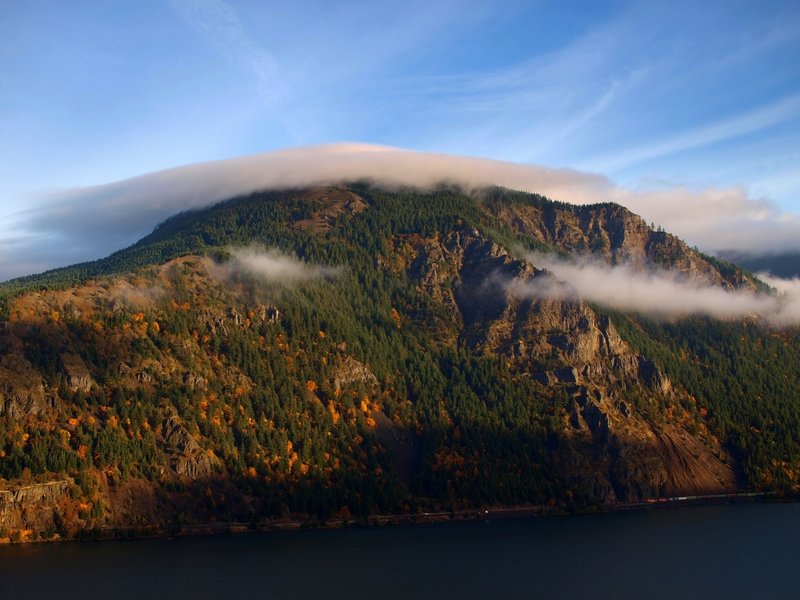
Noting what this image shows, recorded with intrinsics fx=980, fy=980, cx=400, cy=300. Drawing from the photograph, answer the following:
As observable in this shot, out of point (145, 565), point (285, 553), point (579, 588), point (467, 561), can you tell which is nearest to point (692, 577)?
point (579, 588)

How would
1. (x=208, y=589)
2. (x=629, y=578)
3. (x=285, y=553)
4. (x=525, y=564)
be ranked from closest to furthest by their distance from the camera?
(x=208, y=589) → (x=629, y=578) → (x=525, y=564) → (x=285, y=553)

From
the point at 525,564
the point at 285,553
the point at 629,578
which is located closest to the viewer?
the point at 629,578

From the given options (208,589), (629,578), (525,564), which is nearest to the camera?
(208,589)

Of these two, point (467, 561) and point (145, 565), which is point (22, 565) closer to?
point (145, 565)

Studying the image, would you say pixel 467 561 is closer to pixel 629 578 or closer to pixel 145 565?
pixel 629 578

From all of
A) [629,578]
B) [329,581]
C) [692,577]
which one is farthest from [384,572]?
[692,577]

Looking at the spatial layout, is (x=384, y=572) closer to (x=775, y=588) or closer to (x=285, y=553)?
(x=285, y=553)

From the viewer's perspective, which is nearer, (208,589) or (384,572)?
(208,589)

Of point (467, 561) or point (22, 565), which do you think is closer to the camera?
point (22, 565)
